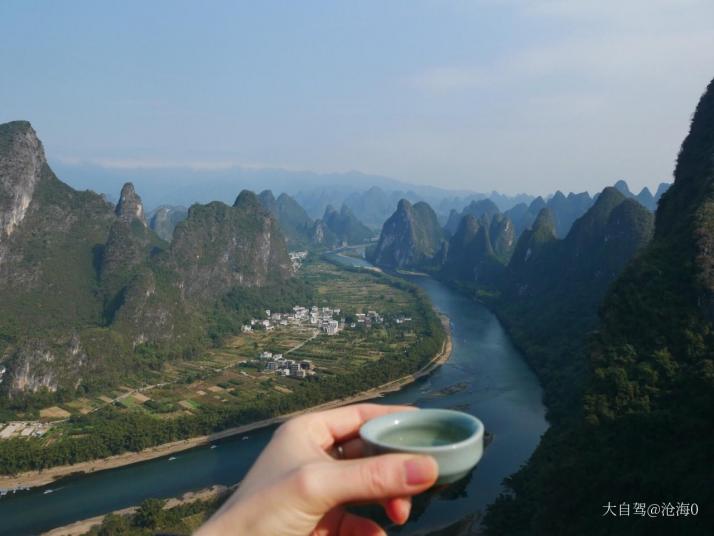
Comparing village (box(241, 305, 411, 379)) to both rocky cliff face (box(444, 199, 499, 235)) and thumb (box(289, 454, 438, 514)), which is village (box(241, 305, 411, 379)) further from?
rocky cliff face (box(444, 199, 499, 235))

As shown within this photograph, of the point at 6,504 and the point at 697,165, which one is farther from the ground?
the point at 697,165

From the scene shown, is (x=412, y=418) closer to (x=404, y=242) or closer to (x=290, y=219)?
(x=404, y=242)

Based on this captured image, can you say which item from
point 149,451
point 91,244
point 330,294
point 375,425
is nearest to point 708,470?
point 375,425

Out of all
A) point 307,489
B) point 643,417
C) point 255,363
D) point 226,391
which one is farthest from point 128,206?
point 307,489

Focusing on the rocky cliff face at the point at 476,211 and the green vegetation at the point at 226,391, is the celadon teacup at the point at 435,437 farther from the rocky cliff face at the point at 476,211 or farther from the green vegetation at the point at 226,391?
the rocky cliff face at the point at 476,211

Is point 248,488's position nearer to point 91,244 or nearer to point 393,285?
point 91,244

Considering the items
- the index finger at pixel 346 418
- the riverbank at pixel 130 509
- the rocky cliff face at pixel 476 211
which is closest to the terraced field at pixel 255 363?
the riverbank at pixel 130 509
